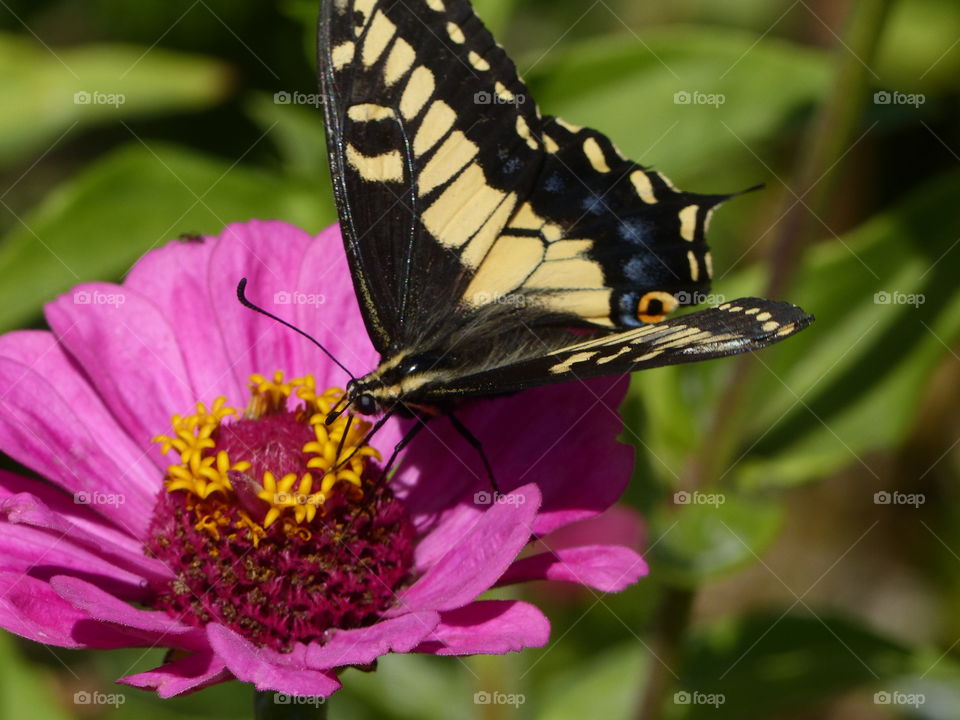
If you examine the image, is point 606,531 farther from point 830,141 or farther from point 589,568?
point 589,568

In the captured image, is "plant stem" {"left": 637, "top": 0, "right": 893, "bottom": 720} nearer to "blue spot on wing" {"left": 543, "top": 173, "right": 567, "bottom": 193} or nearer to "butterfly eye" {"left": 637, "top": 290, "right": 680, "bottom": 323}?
"butterfly eye" {"left": 637, "top": 290, "right": 680, "bottom": 323}

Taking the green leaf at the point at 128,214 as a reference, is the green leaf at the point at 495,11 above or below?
above

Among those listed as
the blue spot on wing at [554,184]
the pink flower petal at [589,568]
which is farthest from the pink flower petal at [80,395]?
the blue spot on wing at [554,184]

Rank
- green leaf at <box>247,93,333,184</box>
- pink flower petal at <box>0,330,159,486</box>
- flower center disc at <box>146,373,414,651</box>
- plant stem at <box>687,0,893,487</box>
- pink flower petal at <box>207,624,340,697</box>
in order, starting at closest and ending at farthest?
1. pink flower petal at <box>207,624,340,697</box>
2. flower center disc at <box>146,373,414,651</box>
3. pink flower petal at <box>0,330,159,486</box>
4. plant stem at <box>687,0,893,487</box>
5. green leaf at <box>247,93,333,184</box>

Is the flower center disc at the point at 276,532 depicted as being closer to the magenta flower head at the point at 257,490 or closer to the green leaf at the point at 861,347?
the magenta flower head at the point at 257,490

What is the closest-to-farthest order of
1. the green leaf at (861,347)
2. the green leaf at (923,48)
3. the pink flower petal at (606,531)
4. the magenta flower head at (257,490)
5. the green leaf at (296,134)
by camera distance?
the magenta flower head at (257,490) < the green leaf at (861,347) < the green leaf at (296,134) < the pink flower petal at (606,531) < the green leaf at (923,48)

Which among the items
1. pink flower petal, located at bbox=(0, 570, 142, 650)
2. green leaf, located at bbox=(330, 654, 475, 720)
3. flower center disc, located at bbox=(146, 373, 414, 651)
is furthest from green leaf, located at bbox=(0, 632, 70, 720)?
pink flower petal, located at bbox=(0, 570, 142, 650)

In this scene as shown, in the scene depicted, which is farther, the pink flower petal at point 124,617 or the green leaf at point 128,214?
the green leaf at point 128,214
